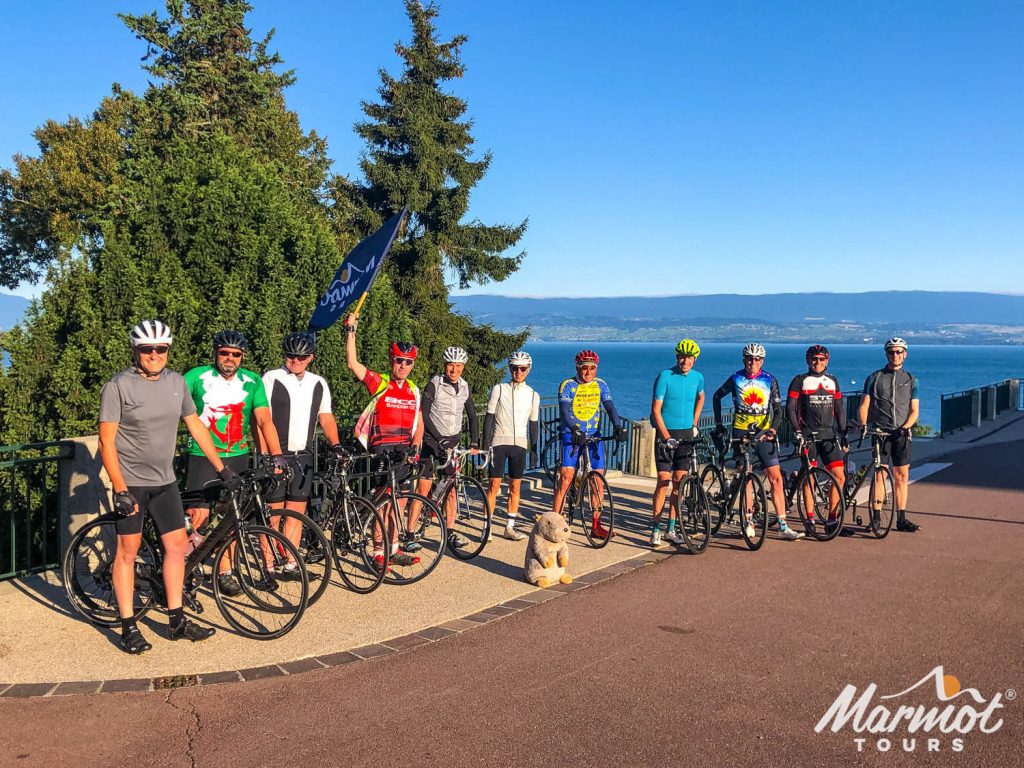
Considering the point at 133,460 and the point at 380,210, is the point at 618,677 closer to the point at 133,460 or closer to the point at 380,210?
the point at 133,460

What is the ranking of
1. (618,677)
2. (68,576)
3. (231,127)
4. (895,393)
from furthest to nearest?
(231,127) < (895,393) < (68,576) < (618,677)

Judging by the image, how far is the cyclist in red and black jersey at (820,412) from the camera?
9031 millimetres

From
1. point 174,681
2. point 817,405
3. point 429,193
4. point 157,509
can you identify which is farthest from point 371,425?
point 429,193

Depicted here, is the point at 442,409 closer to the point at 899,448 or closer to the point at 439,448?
the point at 439,448

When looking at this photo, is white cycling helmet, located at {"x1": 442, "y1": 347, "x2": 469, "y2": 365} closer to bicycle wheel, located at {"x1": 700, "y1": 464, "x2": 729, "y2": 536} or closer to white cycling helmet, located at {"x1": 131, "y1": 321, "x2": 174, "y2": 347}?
bicycle wheel, located at {"x1": 700, "y1": 464, "x2": 729, "y2": 536}

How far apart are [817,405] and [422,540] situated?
4355 millimetres

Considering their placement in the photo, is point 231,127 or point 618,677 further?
point 231,127

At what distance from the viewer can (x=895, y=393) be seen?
30.7 feet

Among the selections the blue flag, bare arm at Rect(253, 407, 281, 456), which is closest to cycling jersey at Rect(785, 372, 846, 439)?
the blue flag

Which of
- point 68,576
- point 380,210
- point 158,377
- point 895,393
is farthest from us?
point 380,210

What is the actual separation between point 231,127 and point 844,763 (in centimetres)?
2870

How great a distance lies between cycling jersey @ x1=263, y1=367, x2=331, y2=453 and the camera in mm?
6746

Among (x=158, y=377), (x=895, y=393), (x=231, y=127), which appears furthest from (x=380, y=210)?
(x=158, y=377)

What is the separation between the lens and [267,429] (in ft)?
20.8
